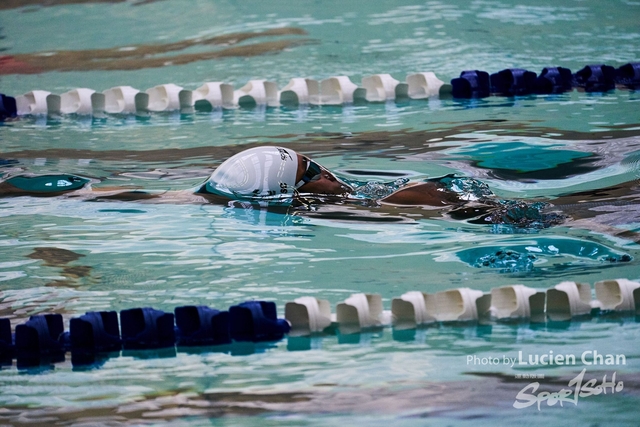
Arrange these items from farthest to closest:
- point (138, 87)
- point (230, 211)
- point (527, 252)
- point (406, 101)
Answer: point (138, 87)
point (406, 101)
point (230, 211)
point (527, 252)

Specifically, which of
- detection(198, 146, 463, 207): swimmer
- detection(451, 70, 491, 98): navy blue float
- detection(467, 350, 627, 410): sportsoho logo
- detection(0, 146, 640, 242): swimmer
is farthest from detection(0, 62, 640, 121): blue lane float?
detection(467, 350, 627, 410): sportsoho logo

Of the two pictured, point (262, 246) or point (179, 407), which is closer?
point (179, 407)

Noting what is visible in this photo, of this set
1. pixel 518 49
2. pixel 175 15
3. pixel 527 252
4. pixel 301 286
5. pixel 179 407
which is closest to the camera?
pixel 179 407

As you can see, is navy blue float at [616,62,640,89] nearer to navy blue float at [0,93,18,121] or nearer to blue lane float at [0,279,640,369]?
blue lane float at [0,279,640,369]

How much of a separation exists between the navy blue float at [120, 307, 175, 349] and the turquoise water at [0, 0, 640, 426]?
46 millimetres

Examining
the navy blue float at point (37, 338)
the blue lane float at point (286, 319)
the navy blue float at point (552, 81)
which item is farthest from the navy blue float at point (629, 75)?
the navy blue float at point (37, 338)

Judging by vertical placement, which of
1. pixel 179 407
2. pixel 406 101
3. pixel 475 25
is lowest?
pixel 179 407

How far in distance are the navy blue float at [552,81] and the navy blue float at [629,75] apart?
366 mm

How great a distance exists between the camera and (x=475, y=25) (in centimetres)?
799

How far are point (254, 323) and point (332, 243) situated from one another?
86 cm

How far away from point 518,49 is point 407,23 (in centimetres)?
131

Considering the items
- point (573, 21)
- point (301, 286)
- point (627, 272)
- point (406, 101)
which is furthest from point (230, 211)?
point (573, 21)

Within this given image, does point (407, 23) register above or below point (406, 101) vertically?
above

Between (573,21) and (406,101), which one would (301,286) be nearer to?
(406,101)
